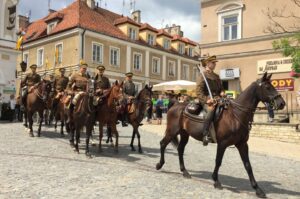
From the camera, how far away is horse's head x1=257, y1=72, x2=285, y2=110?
6964 mm

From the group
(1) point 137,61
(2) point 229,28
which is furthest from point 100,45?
(2) point 229,28

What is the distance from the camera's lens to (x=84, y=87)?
11062mm

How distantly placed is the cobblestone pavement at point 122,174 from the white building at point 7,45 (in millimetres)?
13708

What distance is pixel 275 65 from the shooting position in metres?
21.1

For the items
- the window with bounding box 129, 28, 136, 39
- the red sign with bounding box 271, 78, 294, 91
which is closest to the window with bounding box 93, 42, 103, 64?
the window with bounding box 129, 28, 136, 39

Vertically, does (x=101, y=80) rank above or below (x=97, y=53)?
below

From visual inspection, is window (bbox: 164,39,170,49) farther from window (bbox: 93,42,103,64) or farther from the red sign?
the red sign

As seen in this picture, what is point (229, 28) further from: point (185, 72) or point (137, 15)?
point (137, 15)

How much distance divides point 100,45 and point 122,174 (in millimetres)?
29104

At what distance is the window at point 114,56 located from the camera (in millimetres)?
37031

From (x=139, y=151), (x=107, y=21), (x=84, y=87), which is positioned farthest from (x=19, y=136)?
(x=107, y=21)

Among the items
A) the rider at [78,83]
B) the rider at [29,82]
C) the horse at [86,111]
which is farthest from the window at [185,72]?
the horse at [86,111]

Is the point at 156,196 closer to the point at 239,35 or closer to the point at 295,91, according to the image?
the point at 295,91

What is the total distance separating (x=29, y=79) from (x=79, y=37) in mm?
19608
